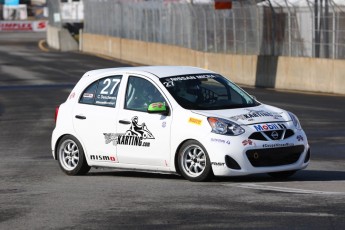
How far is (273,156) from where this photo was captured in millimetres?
12320

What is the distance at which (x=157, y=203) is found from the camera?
35.0 ft

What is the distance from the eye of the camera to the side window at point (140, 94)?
43.2 ft

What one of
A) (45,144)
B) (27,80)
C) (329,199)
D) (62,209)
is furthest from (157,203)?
(27,80)

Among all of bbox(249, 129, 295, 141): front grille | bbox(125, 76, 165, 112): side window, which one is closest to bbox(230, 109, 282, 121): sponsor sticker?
bbox(249, 129, 295, 141): front grille

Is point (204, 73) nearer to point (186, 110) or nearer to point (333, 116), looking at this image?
point (186, 110)

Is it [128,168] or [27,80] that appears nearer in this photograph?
[128,168]

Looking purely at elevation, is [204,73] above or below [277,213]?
above

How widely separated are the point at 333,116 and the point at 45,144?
773 cm

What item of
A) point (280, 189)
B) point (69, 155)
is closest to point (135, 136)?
point (69, 155)

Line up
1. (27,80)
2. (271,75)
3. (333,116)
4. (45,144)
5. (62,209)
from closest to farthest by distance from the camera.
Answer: (62,209)
(45,144)
(333,116)
(271,75)
(27,80)

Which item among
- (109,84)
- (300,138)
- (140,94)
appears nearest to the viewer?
(300,138)

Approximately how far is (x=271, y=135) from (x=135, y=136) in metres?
1.82

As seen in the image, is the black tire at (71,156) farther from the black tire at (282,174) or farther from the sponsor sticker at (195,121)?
the black tire at (282,174)

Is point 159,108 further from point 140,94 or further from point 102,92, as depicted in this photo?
point 102,92
